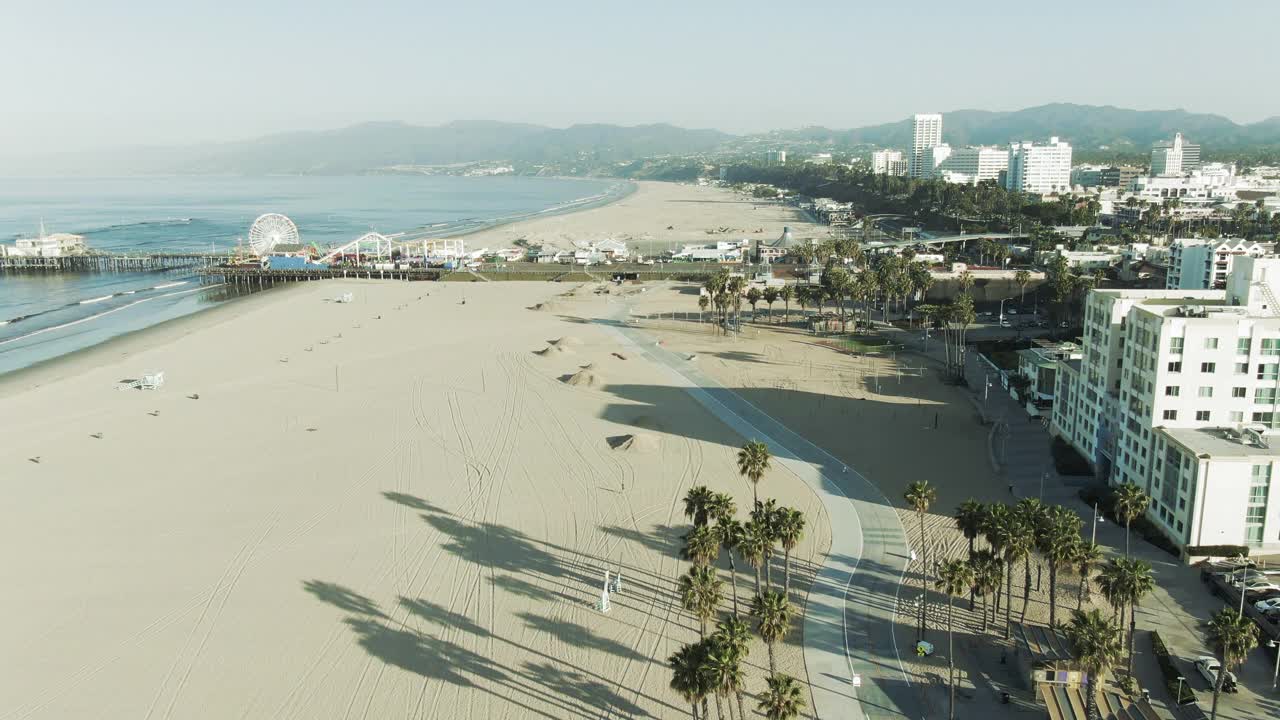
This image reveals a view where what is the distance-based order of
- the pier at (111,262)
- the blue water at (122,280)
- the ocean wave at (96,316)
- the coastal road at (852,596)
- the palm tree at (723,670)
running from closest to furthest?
the palm tree at (723,670), the coastal road at (852,596), the ocean wave at (96,316), the blue water at (122,280), the pier at (111,262)

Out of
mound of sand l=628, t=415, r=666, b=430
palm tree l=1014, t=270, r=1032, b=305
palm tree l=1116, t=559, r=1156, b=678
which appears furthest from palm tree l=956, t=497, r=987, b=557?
palm tree l=1014, t=270, r=1032, b=305

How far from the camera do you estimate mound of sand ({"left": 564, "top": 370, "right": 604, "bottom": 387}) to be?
52.5 m

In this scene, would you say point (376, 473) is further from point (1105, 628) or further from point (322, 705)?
point (1105, 628)

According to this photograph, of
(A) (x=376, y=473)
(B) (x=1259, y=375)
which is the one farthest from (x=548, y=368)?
(B) (x=1259, y=375)

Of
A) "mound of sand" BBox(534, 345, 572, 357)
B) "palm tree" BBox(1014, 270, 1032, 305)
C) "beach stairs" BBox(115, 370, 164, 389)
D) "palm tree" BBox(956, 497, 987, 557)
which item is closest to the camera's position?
"palm tree" BBox(956, 497, 987, 557)

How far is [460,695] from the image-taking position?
2342 centimetres

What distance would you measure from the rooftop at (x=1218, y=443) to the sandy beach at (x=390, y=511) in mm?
7691

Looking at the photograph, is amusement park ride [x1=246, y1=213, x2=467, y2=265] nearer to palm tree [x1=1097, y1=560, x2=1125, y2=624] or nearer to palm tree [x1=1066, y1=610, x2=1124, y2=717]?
palm tree [x1=1097, y1=560, x2=1125, y2=624]

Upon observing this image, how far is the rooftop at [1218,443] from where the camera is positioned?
29781mm

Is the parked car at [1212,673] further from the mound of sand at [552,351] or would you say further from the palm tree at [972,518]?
the mound of sand at [552,351]

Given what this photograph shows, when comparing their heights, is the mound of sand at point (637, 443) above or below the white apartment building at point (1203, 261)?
below

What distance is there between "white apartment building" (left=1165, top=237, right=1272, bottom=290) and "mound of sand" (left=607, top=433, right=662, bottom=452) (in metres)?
51.6

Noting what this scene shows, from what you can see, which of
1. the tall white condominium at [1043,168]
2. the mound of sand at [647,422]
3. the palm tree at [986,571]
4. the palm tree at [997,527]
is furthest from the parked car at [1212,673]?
the tall white condominium at [1043,168]

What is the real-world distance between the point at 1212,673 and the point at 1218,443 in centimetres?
1065
